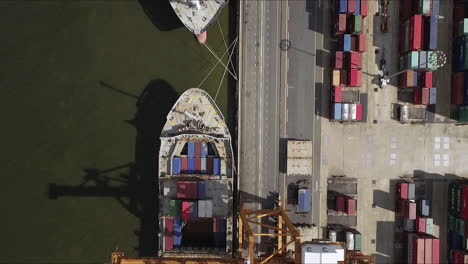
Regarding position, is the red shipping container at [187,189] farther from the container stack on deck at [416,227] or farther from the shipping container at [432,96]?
the shipping container at [432,96]

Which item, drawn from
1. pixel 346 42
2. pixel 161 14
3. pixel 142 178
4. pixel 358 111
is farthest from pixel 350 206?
pixel 161 14

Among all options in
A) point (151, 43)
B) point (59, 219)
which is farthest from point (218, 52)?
point (59, 219)

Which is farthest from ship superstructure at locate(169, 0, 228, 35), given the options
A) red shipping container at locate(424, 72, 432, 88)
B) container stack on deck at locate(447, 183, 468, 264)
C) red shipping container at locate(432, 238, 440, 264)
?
red shipping container at locate(432, 238, 440, 264)

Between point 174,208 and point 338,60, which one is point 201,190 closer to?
point 174,208

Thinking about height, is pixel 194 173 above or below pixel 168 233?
above

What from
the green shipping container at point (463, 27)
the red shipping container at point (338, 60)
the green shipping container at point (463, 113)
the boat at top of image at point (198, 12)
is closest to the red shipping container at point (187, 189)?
the boat at top of image at point (198, 12)

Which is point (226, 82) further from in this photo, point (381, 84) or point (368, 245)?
point (368, 245)
